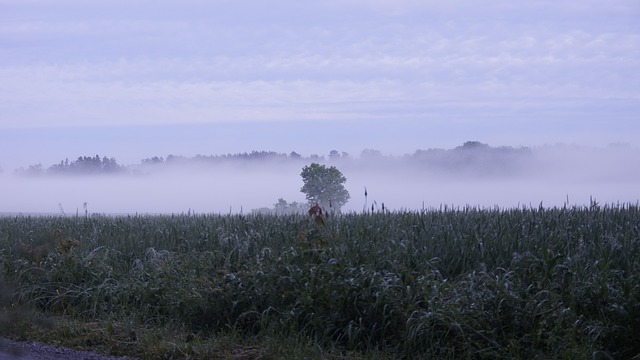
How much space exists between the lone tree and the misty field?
9057 millimetres

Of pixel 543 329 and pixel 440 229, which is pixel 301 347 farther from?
pixel 440 229

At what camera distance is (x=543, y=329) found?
8.13 metres

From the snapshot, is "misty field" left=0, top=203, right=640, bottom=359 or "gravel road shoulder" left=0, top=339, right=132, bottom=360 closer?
"misty field" left=0, top=203, right=640, bottom=359

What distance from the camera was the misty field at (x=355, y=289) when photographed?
27.5 feet

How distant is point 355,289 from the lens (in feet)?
30.3

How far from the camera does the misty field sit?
8.39 m

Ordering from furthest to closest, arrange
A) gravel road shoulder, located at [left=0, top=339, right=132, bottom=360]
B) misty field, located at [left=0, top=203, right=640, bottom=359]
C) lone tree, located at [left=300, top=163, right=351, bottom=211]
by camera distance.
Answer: lone tree, located at [left=300, top=163, right=351, bottom=211] → gravel road shoulder, located at [left=0, top=339, right=132, bottom=360] → misty field, located at [left=0, top=203, right=640, bottom=359]

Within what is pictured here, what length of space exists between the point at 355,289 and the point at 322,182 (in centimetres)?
1396

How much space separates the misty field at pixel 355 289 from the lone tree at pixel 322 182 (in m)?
9.06

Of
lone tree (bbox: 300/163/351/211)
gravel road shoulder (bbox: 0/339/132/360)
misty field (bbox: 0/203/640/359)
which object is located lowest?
gravel road shoulder (bbox: 0/339/132/360)

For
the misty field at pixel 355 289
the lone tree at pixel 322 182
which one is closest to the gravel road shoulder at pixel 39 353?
the misty field at pixel 355 289

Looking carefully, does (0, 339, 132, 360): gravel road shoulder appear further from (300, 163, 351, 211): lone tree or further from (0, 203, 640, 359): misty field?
(300, 163, 351, 211): lone tree

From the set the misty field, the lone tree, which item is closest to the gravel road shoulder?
the misty field

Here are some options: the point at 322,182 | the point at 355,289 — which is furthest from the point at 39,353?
the point at 322,182
